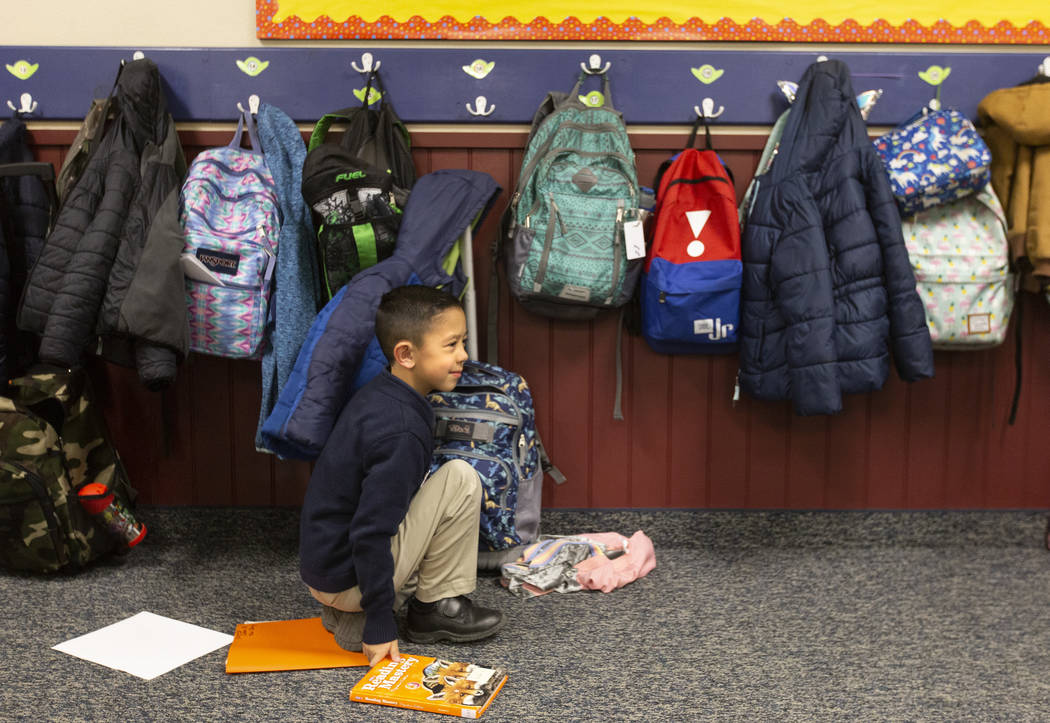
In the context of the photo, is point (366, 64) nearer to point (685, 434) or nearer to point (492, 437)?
point (492, 437)

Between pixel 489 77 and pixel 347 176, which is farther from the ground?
pixel 489 77

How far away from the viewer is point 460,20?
97.5 inches

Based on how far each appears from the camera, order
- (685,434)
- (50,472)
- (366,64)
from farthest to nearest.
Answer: (685,434) < (366,64) < (50,472)

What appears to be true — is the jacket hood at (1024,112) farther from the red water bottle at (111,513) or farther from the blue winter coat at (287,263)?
the red water bottle at (111,513)

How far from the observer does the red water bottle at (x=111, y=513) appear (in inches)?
90.7

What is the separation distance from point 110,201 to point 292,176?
Answer: 1.50 feet

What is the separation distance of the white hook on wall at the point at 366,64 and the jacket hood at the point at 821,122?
44.5 inches

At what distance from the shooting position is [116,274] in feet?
7.16

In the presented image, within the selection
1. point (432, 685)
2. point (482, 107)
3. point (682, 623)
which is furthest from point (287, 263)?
point (682, 623)

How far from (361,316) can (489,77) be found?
837 mm

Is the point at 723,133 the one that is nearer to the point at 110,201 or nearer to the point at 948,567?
the point at 948,567

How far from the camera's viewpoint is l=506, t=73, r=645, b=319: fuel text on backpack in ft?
7.76

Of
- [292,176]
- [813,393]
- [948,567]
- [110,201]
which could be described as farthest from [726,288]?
[110,201]

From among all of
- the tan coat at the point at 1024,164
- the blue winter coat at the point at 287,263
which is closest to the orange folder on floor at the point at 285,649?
the blue winter coat at the point at 287,263
